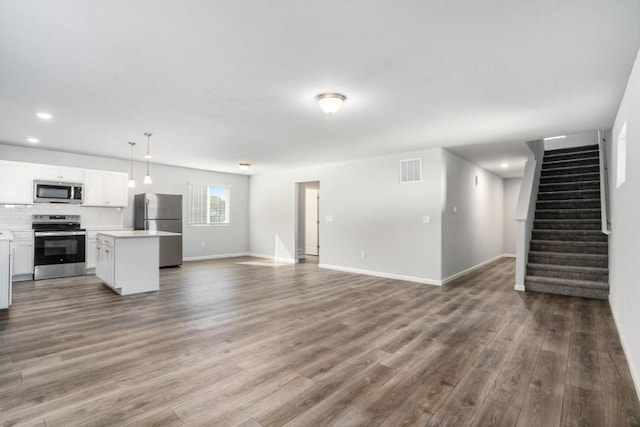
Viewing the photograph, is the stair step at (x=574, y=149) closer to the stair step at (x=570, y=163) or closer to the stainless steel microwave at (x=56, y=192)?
the stair step at (x=570, y=163)

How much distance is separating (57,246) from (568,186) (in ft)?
32.5

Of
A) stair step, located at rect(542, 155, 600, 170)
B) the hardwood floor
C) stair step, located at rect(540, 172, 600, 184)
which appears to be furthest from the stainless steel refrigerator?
stair step, located at rect(542, 155, 600, 170)

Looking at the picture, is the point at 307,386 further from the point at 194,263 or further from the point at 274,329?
the point at 194,263

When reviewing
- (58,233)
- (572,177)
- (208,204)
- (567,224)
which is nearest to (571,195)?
(572,177)

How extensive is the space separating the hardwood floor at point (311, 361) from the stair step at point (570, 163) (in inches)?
149

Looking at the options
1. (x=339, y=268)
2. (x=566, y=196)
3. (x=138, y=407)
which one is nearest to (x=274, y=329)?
(x=138, y=407)

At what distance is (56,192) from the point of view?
611cm

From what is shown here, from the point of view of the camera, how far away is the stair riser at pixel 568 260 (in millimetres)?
5102

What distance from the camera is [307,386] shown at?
229 cm

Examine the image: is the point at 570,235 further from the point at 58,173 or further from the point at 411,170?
the point at 58,173

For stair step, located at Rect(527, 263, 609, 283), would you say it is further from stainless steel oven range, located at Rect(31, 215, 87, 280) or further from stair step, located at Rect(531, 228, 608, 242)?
stainless steel oven range, located at Rect(31, 215, 87, 280)

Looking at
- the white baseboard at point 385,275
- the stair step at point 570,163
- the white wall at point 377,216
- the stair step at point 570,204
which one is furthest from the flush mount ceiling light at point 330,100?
the stair step at point 570,163

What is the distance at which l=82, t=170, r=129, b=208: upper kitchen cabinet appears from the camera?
6488 mm

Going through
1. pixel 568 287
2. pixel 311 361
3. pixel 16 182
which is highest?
pixel 16 182
